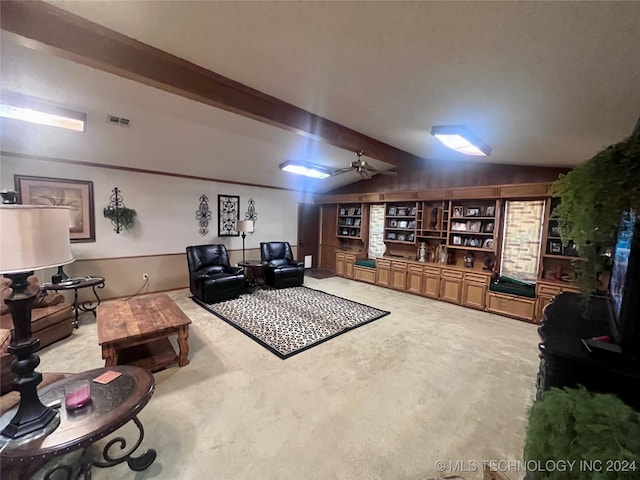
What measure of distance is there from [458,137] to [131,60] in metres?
3.05

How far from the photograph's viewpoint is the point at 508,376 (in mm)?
2719

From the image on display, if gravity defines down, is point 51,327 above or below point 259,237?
below

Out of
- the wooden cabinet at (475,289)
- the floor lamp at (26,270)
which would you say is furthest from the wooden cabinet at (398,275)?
the floor lamp at (26,270)

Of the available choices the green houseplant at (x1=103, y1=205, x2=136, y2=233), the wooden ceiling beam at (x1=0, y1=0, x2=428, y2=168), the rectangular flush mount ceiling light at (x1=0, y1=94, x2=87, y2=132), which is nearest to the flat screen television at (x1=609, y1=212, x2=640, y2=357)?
the wooden ceiling beam at (x1=0, y1=0, x2=428, y2=168)

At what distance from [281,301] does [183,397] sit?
2.62m

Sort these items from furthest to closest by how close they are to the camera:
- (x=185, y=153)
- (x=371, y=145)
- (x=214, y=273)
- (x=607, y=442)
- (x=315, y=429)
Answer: (x=214, y=273)
(x=185, y=153)
(x=371, y=145)
(x=315, y=429)
(x=607, y=442)

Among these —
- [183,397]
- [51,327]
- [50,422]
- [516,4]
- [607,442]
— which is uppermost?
[516,4]

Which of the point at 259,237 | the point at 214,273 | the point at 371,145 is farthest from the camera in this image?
the point at 259,237

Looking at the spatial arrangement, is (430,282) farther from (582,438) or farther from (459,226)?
(582,438)

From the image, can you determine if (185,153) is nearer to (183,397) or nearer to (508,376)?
(183,397)

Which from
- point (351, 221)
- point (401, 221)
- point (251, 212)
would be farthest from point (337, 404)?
point (351, 221)

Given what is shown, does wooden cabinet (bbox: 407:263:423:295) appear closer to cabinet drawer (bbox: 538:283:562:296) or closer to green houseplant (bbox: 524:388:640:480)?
cabinet drawer (bbox: 538:283:562:296)

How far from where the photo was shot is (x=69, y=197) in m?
4.36

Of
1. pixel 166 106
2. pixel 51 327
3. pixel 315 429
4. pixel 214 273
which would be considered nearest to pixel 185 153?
pixel 166 106
